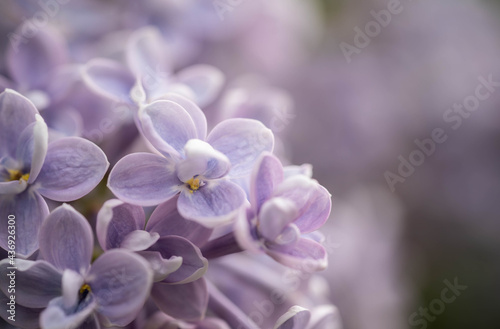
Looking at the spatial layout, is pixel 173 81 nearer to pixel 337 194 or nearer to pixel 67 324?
pixel 67 324

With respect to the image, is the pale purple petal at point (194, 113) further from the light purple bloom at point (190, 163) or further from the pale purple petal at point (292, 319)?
the pale purple petal at point (292, 319)

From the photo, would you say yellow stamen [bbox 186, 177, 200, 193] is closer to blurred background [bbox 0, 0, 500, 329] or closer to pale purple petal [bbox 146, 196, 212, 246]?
pale purple petal [bbox 146, 196, 212, 246]

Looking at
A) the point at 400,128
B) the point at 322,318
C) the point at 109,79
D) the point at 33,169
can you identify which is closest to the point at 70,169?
the point at 33,169

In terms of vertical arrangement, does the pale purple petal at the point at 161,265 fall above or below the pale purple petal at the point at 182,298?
above

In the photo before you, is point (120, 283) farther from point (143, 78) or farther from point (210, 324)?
point (143, 78)

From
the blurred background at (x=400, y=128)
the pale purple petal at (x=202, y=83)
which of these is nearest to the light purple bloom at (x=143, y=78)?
the pale purple petal at (x=202, y=83)
